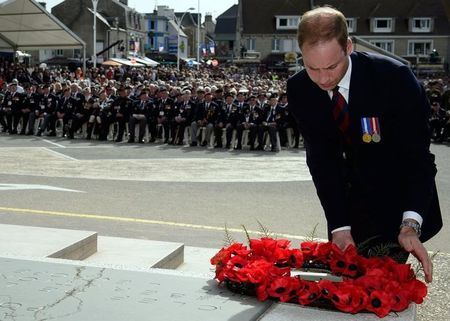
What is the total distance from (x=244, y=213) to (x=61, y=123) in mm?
13876

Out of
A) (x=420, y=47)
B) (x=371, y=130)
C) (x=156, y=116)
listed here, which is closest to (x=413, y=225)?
(x=371, y=130)

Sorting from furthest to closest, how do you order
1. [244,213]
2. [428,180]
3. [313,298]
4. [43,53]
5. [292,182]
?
1. [43,53]
2. [292,182]
3. [244,213]
4. [313,298]
5. [428,180]

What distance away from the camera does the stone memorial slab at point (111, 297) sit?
3.22m

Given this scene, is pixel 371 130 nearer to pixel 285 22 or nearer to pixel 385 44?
pixel 385 44

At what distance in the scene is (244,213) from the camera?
8.77m

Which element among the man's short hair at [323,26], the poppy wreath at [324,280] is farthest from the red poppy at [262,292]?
the man's short hair at [323,26]

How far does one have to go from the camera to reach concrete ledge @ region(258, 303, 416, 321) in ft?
10.1

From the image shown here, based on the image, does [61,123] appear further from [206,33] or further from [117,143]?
[206,33]

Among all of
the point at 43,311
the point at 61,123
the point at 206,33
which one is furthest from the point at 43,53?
the point at 43,311

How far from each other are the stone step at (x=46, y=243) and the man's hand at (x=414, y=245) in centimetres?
262

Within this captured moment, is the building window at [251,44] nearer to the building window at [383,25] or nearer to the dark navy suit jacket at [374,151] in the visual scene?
the building window at [383,25]

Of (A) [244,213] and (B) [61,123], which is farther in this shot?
(B) [61,123]

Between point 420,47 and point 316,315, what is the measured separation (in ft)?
248

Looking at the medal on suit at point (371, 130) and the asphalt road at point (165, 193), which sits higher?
the medal on suit at point (371, 130)
